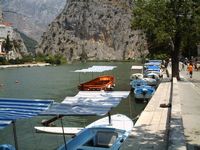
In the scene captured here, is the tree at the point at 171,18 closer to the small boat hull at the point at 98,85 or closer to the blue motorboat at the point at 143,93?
the blue motorboat at the point at 143,93

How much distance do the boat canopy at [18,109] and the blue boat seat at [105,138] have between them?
4.62 meters

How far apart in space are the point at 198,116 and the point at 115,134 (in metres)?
6.18

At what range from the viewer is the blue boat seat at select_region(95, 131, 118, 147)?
1894 cm

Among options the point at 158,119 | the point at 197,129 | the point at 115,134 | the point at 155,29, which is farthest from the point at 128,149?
the point at 155,29

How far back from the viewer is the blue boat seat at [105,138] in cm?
1894

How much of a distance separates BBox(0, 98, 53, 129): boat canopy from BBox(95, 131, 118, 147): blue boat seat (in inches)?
182

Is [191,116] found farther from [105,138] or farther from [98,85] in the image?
[98,85]

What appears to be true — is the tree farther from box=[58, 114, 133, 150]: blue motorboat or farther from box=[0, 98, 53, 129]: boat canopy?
box=[0, 98, 53, 129]: boat canopy

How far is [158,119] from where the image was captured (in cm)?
2305

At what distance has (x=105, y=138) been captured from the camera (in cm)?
1944

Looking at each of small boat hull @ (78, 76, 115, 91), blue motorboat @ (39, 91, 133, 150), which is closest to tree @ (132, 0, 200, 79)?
small boat hull @ (78, 76, 115, 91)

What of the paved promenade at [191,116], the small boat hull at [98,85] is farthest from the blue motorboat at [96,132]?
the small boat hull at [98,85]

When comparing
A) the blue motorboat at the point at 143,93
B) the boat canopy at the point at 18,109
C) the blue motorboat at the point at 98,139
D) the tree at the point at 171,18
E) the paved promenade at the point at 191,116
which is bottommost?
the blue motorboat at the point at 143,93

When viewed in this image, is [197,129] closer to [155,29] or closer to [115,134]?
[115,134]
